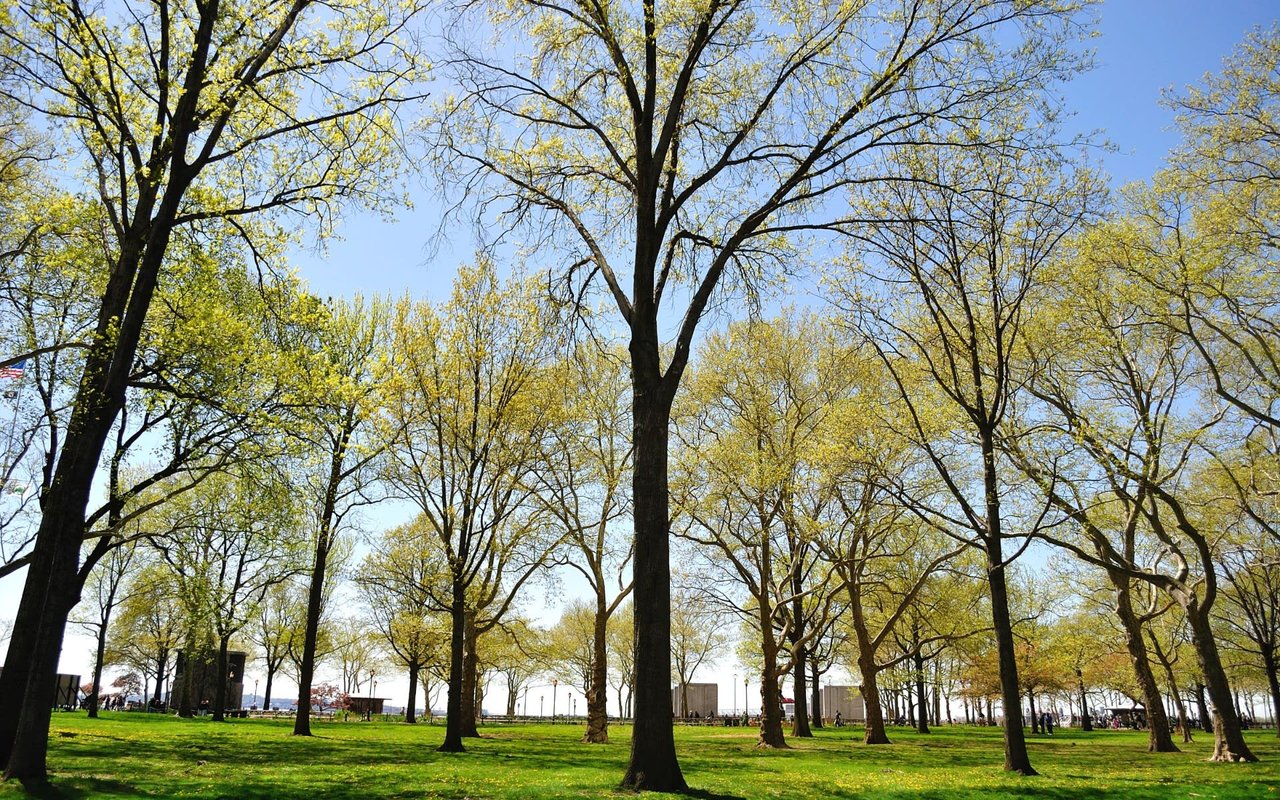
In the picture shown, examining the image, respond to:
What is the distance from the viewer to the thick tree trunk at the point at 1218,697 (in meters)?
18.5

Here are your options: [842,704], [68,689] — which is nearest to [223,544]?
[68,689]

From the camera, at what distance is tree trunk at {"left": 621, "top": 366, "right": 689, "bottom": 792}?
946 centimetres

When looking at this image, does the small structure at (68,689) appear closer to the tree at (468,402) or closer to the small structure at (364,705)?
the small structure at (364,705)

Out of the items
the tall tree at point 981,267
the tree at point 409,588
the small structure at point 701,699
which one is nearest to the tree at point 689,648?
the small structure at point 701,699

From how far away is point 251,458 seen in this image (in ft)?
45.4

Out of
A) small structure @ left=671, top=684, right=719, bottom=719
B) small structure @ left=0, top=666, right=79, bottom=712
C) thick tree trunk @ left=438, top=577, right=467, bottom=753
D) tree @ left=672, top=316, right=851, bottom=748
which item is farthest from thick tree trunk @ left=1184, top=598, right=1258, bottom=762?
small structure @ left=0, top=666, right=79, bottom=712

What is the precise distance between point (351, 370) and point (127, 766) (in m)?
15.4

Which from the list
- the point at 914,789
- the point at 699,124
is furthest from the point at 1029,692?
the point at 699,124

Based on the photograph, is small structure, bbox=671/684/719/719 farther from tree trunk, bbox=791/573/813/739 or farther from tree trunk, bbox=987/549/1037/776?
tree trunk, bbox=987/549/1037/776

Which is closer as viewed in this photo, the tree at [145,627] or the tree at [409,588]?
the tree at [409,588]

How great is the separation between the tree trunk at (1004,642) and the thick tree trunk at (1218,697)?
7.09m

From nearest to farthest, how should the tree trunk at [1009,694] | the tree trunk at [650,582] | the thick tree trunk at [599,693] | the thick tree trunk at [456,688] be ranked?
the tree trunk at [650,582] < the tree trunk at [1009,694] < the thick tree trunk at [456,688] < the thick tree trunk at [599,693]

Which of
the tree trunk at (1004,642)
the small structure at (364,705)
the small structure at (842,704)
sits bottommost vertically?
the small structure at (842,704)

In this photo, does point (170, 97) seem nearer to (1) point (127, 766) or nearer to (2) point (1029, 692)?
(1) point (127, 766)
